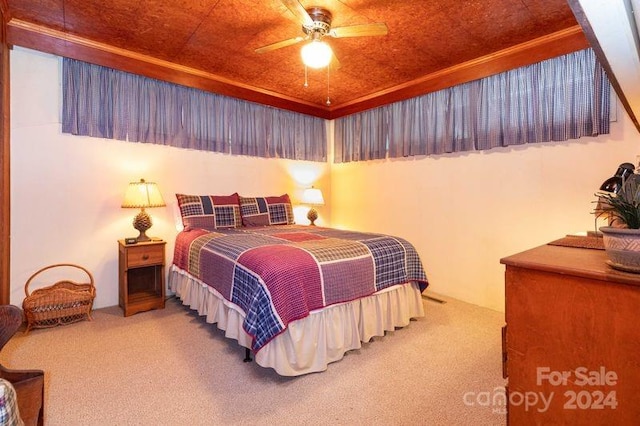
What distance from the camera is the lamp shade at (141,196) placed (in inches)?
114

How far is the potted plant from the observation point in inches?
32.8

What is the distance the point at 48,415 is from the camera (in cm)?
155

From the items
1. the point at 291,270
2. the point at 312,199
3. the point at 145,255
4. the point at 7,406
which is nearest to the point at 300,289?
the point at 291,270

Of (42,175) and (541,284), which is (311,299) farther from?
(42,175)

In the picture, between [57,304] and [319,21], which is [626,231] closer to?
[319,21]

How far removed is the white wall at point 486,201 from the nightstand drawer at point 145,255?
2.67 m

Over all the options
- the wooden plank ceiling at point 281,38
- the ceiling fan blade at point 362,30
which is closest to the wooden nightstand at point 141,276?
the wooden plank ceiling at point 281,38

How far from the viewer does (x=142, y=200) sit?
2918mm

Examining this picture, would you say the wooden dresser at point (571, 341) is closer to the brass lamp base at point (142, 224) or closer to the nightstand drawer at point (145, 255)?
the nightstand drawer at point (145, 255)

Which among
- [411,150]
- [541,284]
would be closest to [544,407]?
[541,284]

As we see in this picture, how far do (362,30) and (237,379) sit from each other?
2.48m

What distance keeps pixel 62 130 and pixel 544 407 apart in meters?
3.86

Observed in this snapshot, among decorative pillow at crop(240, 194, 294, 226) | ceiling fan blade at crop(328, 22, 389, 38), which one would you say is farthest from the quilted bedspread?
ceiling fan blade at crop(328, 22, 389, 38)

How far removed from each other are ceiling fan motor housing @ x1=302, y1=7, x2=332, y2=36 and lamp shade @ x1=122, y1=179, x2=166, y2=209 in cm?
204
